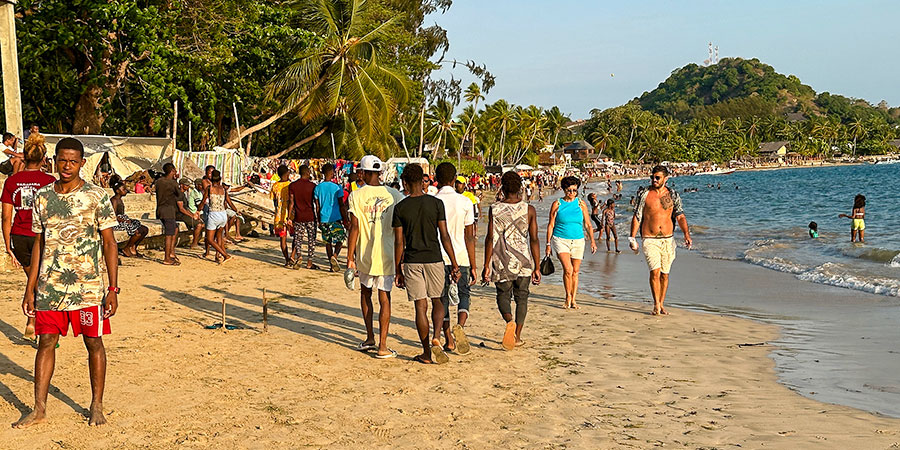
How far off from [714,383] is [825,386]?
0.85 meters

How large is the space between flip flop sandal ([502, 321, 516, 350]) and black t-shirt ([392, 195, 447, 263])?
1.17 m

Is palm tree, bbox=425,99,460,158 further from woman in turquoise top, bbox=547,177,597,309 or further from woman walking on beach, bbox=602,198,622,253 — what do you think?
woman in turquoise top, bbox=547,177,597,309

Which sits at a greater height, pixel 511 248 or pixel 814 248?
pixel 511 248

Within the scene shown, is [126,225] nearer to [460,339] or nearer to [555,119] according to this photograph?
[460,339]

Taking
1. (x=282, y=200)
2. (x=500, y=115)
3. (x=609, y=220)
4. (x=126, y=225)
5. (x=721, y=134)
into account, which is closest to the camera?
(x=126, y=225)

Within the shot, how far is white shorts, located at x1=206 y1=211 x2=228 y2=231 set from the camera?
1195cm

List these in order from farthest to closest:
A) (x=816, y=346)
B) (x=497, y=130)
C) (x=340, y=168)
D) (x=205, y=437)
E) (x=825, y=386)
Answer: (x=497, y=130) → (x=340, y=168) → (x=816, y=346) → (x=825, y=386) → (x=205, y=437)

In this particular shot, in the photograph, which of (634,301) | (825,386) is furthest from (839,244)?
(825,386)

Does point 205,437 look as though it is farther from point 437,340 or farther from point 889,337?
point 889,337

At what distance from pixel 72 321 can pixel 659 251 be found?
249 inches

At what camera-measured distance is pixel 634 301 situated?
10.6 meters

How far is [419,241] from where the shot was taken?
610 cm

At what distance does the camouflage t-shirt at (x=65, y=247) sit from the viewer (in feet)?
14.3

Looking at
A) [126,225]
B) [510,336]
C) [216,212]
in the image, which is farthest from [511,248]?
[126,225]
